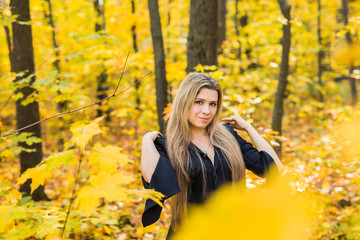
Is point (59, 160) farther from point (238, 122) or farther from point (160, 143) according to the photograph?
point (238, 122)

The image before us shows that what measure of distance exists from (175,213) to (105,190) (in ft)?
3.74

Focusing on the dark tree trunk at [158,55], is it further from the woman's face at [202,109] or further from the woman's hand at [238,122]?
the woman's face at [202,109]

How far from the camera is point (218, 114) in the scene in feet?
8.34

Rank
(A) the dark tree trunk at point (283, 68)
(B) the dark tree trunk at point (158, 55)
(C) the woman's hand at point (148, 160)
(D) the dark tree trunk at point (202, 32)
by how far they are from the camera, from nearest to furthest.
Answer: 1. (C) the woman's hand at point (148, 160)
2. (A) the dark tree trunk at point (283, 68)
3. (D) the dark tree trunk at point (202, 32)
4. (B) the dark tree trunk at point (158, 55)

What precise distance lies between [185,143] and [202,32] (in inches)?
102

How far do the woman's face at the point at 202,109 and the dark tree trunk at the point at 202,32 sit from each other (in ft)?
7.05

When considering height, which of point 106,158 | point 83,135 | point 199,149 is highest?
point 83,135

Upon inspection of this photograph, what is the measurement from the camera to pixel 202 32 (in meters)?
4.32

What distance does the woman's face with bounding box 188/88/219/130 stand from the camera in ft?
7.74

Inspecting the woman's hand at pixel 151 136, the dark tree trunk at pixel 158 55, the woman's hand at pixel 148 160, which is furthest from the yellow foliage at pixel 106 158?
the dark tree trunk at pixel 158 55

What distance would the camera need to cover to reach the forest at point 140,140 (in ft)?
1.95

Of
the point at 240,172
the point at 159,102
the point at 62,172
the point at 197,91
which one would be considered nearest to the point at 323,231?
the point at 240,172

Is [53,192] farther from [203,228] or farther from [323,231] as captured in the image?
[203,228]

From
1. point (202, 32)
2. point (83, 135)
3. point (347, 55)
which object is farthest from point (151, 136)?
point (202, 32)
